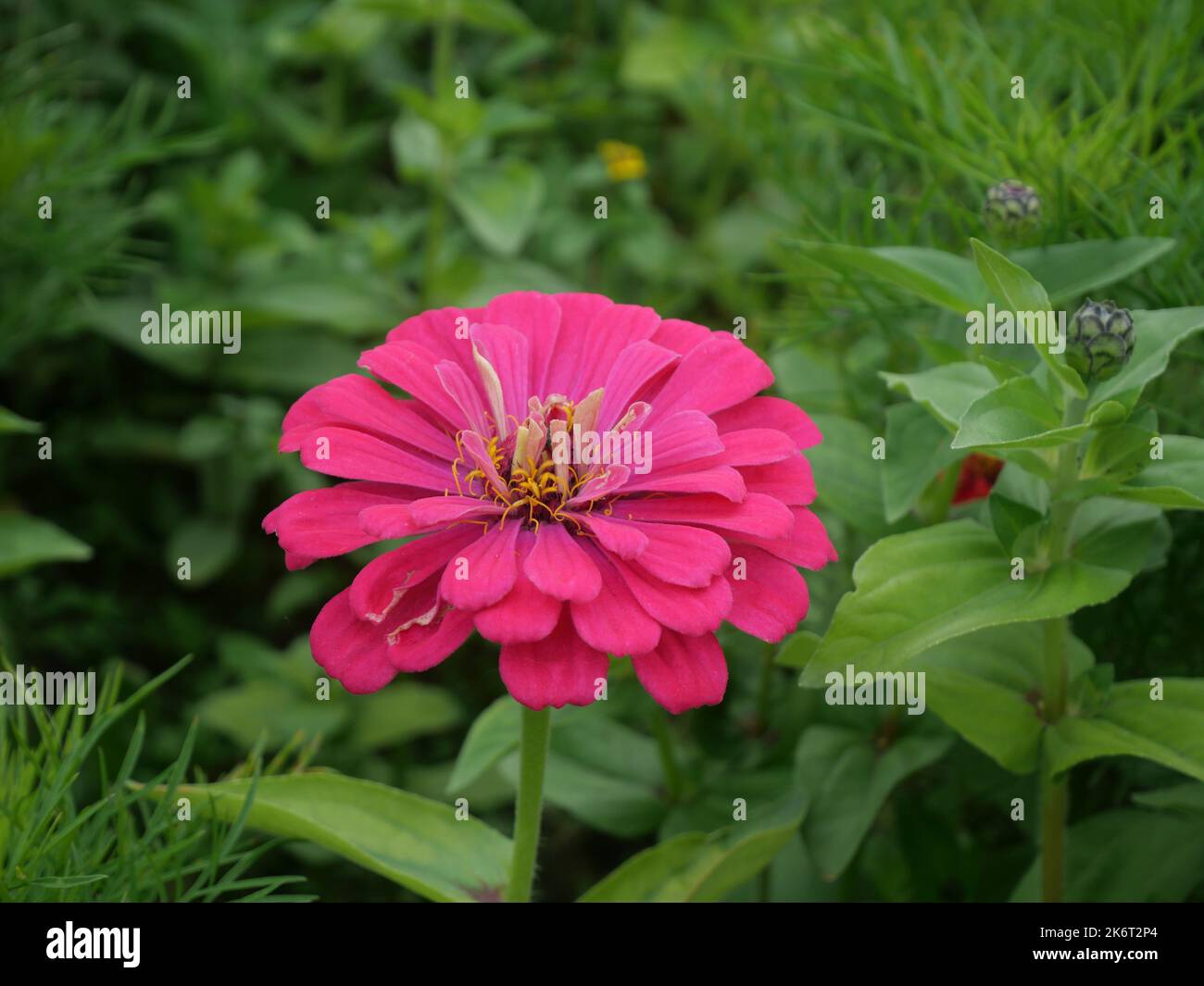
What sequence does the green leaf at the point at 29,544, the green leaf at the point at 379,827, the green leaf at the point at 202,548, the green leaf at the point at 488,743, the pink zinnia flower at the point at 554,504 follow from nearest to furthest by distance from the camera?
the pink zinnia flower at the point at 554,504
the green leaf at the point at 379,827
the green leaf at the point at 488,743
the green leaf at the point at 29,544
the green leaf at the point at 202,548

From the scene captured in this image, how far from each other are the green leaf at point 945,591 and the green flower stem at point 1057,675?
0.06ft

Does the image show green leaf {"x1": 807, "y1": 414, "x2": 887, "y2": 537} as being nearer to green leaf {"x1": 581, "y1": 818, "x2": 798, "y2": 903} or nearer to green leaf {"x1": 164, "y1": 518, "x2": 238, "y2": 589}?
green leaf {"x1": 581, "y1": 818, "x2": 798, "y2": 903}

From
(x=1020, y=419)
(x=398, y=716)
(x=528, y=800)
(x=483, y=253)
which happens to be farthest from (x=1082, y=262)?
(x=483, y=253)

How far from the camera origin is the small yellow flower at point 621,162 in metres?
1.19

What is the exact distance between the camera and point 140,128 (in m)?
1.18

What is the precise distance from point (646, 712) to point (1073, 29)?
54cm

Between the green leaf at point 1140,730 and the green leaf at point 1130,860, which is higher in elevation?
the green leaf at point 1140,730

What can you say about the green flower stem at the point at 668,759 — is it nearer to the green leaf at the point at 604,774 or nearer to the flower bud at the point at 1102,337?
the green leaf at the point at 604,774

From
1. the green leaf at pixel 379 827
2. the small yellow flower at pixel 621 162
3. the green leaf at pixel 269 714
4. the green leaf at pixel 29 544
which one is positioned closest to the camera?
the green leaf at pixel 379 827

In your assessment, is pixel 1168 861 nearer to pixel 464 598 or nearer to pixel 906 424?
pixel 906 424

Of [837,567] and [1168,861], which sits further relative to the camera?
[837,567]

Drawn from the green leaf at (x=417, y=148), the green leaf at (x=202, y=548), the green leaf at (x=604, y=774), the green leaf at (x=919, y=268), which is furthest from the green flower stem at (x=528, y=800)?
the green leaf at (x=417, y=148)
